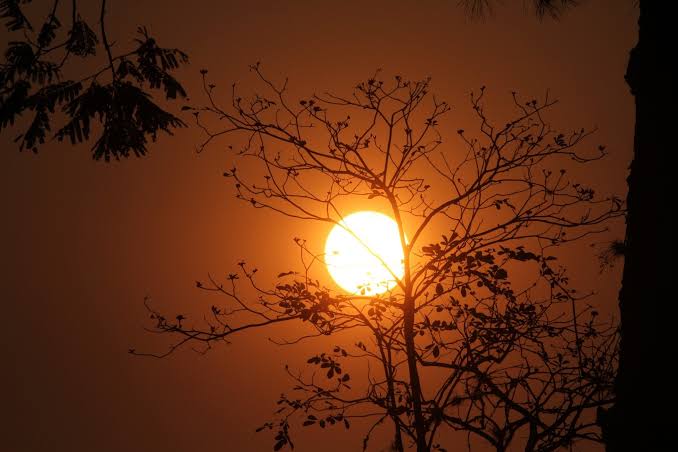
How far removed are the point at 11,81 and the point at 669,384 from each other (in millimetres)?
3501

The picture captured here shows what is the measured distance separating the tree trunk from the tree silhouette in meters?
1.57

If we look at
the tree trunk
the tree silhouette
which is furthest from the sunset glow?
the tree silhouette

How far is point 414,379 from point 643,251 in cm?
193

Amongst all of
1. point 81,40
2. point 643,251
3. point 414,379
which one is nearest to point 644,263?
point 643,251

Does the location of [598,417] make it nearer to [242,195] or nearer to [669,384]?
[669,384]

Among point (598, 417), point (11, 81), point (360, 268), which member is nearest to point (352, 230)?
point (360, 268)

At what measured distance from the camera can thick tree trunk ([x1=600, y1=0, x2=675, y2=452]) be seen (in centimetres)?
144

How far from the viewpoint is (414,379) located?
10.5ft

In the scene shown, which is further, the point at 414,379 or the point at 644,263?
the point at 414,379

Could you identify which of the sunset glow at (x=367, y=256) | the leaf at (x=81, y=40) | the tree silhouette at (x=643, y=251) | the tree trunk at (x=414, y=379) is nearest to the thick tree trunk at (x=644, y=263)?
the tree silhouette at (x=643, y=251)

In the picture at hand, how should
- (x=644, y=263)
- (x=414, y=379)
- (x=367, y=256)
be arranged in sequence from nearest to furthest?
(x=644, y=263), (x=414, y=379), (x=367, y=256)

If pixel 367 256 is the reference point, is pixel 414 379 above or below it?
below

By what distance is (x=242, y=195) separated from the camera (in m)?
3.67

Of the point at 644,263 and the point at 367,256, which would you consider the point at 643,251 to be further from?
the point at 367,256
